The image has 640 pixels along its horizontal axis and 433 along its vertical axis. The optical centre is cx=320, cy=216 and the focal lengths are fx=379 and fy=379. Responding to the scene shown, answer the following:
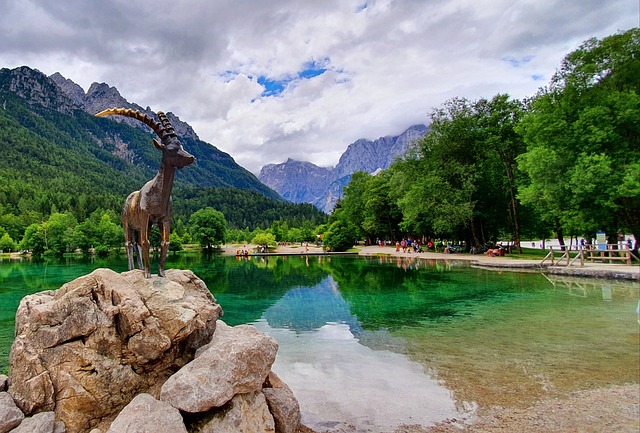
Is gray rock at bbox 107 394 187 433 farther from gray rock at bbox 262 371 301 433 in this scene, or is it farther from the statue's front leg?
the statue's front leg

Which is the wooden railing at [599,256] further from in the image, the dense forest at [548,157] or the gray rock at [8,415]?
the gray rock at [8,415]

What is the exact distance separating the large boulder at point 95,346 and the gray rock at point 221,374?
0.82m

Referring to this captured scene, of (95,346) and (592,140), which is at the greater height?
(592,140)

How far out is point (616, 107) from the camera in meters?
23.8

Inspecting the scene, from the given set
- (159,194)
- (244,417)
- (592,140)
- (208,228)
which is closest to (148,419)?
(244,417)

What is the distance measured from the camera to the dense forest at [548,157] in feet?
78.2

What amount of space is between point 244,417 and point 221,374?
0.62m

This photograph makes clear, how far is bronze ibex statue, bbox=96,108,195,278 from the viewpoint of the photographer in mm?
6957

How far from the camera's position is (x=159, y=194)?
24.1 ft

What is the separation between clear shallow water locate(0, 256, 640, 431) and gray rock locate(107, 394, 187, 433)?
2.77 m

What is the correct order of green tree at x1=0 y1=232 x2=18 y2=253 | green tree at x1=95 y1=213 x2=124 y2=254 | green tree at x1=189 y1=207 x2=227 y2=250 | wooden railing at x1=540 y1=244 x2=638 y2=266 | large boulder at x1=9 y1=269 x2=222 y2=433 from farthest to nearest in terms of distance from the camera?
green tree at x1=189 y1=207 x2=227 y2=250
green tree at x1=0 y1=232 x2=18 y2=253
green tree at x1=95 y1=213 x2=124 y2=254
wooden railing at x1=540 y1=244 x2=638 y2=266
large boulder at x1=9 y1=269 x2=222 y2=433

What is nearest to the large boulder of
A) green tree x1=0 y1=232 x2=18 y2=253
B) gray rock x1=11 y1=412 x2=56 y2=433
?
gray rock x1=11 y1=412 x2=56 y2=433

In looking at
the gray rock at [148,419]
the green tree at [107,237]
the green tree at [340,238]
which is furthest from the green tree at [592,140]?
the green tree at [107,237]

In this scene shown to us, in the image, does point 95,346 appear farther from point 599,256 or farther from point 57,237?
point 57,237
